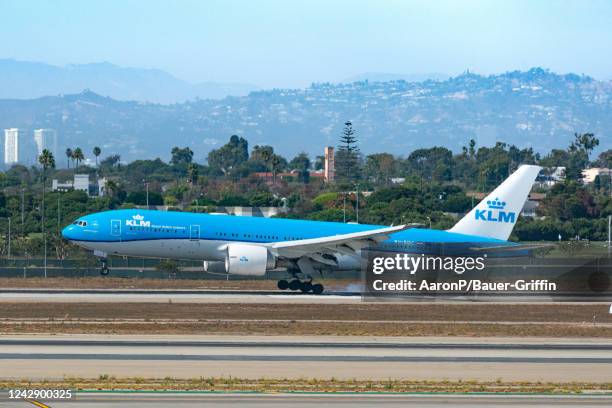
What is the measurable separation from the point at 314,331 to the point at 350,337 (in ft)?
6.38

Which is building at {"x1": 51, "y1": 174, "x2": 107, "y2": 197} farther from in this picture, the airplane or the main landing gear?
the main landing gear

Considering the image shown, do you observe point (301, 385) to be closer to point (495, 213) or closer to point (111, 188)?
point (495, 213)

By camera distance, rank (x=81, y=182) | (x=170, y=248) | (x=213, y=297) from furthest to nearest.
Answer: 1. (x=81, y=182)
2. (x=170, y=248)
3. (x=213, y=297)

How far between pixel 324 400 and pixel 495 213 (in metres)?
32.8

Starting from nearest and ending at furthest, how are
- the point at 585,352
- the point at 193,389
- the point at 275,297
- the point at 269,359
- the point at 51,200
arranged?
the point at 193,389
the point at 269,359
the point at 585,352
the point at 275,297
the point at 51,200

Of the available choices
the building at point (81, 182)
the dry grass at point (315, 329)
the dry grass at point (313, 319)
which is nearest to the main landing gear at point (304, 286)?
the dry grass at point (313, 319)

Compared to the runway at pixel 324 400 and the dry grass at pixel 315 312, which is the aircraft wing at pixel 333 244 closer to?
the dry grass at pixel 315 312

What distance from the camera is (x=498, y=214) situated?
55.1 metres

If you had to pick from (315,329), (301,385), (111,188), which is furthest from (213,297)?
(111,188)

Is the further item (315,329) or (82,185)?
(82,185)

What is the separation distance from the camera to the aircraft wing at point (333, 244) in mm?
50281

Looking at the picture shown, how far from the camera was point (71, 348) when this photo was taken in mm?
30766

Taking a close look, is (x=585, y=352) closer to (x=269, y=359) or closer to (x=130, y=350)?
(x=269, y=359)

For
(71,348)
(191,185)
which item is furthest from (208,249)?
(191,185)
